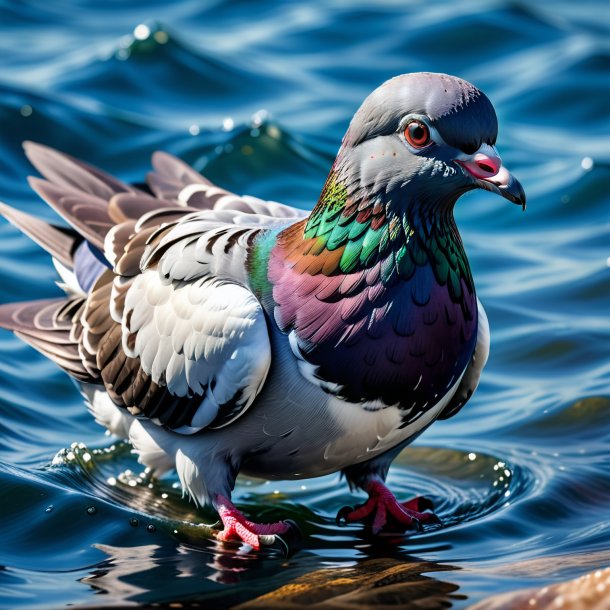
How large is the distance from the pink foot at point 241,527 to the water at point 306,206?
0.08 meters

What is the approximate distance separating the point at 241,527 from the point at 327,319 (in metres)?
1.13

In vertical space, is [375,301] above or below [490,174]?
below

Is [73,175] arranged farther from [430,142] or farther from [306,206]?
[306,206]

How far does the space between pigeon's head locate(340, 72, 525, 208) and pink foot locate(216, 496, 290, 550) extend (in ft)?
5.44

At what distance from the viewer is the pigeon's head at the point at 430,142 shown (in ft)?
17.6

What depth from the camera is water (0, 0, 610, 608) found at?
5.91 metres

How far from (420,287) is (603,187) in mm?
5662

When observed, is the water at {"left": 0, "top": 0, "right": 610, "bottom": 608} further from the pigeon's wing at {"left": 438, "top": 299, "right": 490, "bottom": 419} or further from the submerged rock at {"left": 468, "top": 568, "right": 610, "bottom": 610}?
the pigeon's wing at {"left": 438, "top": 299, "right": 490, "bottom": 419}

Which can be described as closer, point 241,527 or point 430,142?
point 430,142

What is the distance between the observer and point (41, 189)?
7.36m

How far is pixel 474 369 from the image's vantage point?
20.4 feet

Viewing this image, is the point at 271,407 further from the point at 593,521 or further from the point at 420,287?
the point at 593,521

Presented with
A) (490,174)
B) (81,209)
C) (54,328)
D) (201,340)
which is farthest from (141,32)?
(490,174)

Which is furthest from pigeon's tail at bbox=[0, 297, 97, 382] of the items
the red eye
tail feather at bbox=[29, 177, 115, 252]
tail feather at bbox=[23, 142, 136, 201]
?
the red eye
